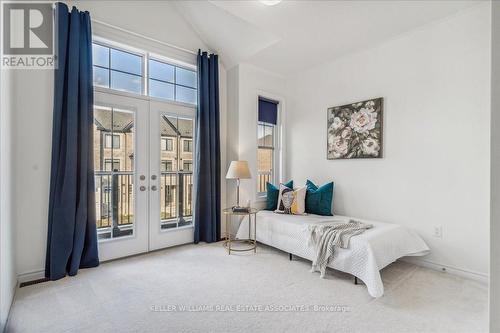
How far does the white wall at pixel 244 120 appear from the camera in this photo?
3869 mm

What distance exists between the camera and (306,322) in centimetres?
182

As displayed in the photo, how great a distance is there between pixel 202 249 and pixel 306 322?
1923mm

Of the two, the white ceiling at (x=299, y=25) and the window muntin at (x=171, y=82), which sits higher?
the white ceiling at (x=299, y=25)

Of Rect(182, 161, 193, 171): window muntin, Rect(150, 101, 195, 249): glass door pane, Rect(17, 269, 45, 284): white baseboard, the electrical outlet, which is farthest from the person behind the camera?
Rect(182, 161, 193, 171): window muntin

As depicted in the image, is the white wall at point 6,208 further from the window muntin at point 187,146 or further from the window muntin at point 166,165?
the window muntin at point 187,146

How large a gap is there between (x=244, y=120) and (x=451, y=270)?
314cm

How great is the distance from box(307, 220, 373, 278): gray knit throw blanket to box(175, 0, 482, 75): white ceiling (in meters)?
2.28

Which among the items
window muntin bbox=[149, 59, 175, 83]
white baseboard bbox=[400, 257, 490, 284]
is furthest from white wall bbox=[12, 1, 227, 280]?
white baseboard bbox=[400, 257, 490, 284]

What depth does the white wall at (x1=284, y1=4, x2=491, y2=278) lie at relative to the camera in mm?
2500

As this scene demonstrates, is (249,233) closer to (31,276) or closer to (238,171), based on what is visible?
(238,171)

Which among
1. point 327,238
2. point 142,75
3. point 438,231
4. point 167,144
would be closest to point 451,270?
point 438,231

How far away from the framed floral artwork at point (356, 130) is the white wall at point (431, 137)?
0.30ft

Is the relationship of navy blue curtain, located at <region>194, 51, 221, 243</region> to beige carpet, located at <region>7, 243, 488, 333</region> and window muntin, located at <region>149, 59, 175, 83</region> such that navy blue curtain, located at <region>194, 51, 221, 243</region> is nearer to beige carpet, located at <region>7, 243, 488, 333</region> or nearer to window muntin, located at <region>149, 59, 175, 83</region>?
window muntin, located at <region>149, 59, 175, 83</region>

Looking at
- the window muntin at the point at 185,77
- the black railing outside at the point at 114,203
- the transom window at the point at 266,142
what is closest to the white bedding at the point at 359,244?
the transom window at the point at 266,142
